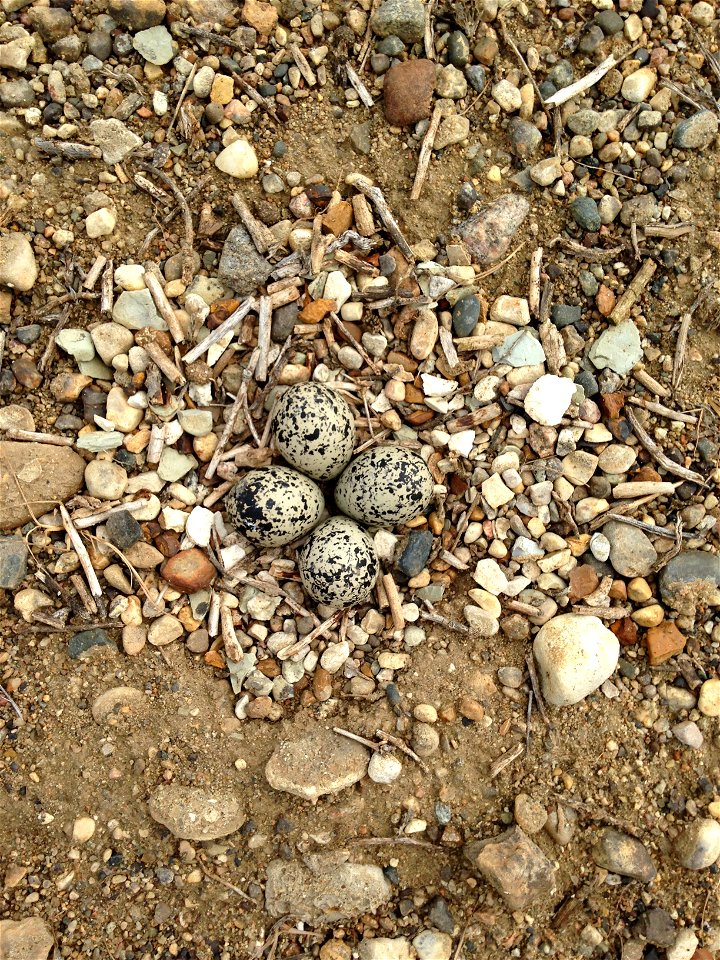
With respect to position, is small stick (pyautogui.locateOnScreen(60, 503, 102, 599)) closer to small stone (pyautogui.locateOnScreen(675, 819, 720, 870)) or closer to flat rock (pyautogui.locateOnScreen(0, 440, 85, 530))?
flat rock (pyautogui.locateOnScreen(0, 440, 85, 530))

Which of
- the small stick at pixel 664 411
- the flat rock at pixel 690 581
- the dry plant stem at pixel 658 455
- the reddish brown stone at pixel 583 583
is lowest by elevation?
the reddish brown stone at pixel 583 583

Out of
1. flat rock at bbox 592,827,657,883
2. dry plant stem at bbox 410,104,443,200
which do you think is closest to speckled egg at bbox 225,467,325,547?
dry plant stem at bbox 410,104,443,200

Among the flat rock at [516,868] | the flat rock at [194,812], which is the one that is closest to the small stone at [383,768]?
the flat rock at [516,868]

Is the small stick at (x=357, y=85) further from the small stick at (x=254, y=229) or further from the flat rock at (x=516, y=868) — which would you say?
the flat rock at (x=516, y=868)

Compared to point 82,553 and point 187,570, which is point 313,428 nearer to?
point 187,570

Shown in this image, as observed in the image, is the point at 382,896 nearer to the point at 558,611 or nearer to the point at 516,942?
the point at 516,942
